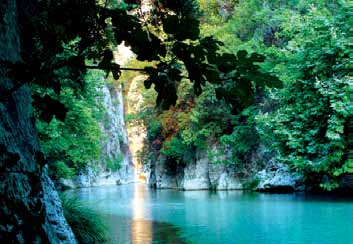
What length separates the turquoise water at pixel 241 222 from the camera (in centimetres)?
928

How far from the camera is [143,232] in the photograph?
10.4 m

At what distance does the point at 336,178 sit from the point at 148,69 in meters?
16.7

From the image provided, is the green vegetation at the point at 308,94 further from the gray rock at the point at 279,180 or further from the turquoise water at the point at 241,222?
the turquoise water at the point at 241,222

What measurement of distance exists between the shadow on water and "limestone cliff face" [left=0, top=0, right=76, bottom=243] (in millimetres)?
7780

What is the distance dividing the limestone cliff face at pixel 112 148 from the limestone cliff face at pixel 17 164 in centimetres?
4211

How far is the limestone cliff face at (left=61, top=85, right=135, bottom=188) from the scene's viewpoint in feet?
161

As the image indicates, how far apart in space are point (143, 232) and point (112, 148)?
159 ft

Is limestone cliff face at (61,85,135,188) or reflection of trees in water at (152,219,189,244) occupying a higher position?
limestone cliff face at (61,85,135,188)

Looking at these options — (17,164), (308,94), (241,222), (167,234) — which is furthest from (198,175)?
(17,164)

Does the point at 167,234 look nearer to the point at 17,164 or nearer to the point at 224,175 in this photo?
the point at 17,164

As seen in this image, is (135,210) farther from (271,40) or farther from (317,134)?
(271,40)

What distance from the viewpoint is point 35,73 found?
122 centimetres

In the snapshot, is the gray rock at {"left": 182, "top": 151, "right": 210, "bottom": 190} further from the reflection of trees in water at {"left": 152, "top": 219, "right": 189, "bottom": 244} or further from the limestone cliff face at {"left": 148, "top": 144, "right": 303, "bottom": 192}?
the reflection of trees in water at {"left": 152, "top": 219, "right": 189, "bottom": 244}

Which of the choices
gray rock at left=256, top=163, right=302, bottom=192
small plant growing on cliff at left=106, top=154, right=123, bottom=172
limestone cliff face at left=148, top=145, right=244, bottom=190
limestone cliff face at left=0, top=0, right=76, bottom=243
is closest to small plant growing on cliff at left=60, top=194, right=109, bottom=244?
limestone cliff face at left=0, top=0, right=76, bottom=243
